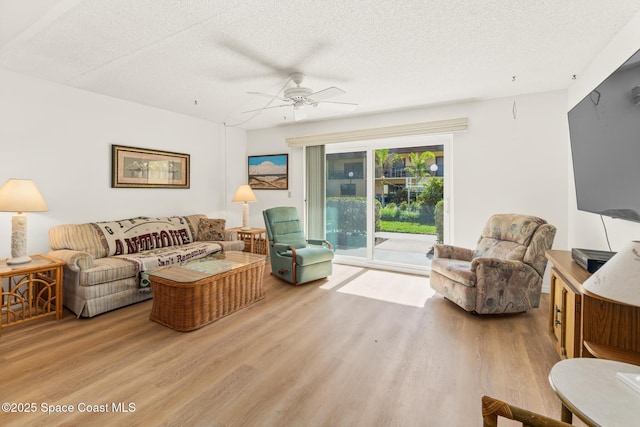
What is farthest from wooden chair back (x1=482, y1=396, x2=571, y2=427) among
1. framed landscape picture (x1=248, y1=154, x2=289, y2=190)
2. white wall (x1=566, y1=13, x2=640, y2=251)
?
framed landscape picture (x1=248, y1=154, x2=289, y2=190)

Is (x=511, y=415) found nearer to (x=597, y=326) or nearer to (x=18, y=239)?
(x=597, y=326)

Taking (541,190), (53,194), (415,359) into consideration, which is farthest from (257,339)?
(541,190)

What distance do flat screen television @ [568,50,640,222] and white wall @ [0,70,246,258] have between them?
485 centimetres

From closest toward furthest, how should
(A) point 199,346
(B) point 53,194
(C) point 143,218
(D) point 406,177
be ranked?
(A) point 199,346
(B) point 53,194
(C) point 143,218
(D) point 406,177

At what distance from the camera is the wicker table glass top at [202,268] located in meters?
2.71

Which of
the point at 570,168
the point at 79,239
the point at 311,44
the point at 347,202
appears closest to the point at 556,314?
the point at 570,168

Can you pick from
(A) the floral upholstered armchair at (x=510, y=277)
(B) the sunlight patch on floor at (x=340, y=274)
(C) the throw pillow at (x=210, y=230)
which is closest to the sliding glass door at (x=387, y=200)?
(B) the sunlight patch on floor at (x=340, y=274)

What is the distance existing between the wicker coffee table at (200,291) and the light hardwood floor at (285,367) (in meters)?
0.11

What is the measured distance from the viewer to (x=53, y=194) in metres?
3.35

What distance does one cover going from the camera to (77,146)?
353 cm

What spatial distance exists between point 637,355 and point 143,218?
481 cm

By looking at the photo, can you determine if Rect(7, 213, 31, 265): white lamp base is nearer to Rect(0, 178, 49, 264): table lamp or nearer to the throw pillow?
Rect(0, 178, 49, 264): table lamp

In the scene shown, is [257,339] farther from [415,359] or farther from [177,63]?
[177,63]

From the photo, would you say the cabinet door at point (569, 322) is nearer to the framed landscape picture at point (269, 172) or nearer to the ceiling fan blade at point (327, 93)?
the ceiling fan blade at point (327, 93)
